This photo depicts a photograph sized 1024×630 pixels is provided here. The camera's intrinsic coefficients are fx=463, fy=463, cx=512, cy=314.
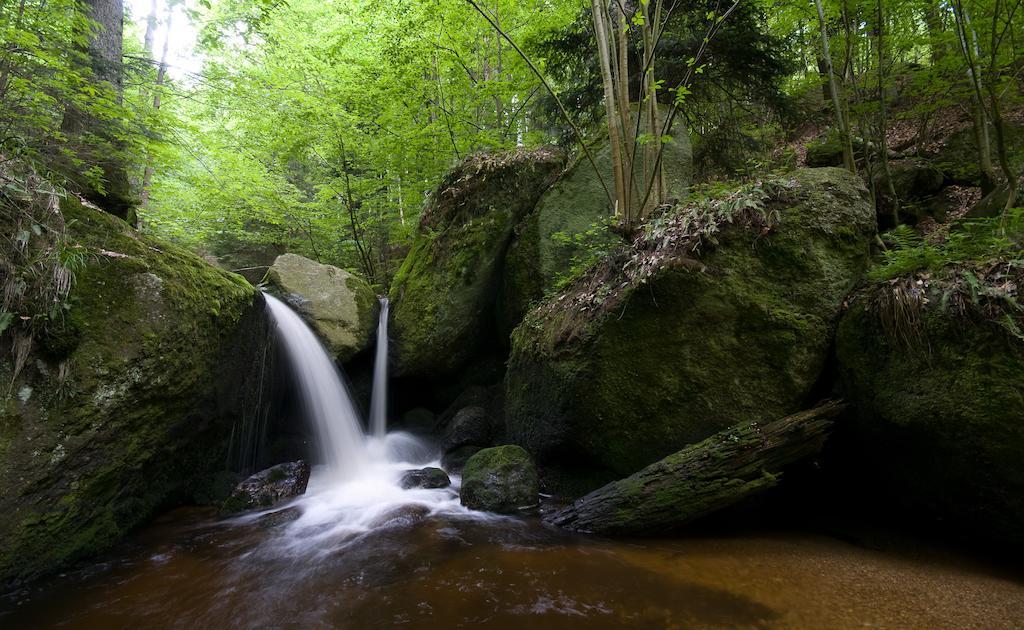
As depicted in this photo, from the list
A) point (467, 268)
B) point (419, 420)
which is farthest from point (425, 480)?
point (467, 268)

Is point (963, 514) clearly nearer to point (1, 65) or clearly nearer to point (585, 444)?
point (585, 444)

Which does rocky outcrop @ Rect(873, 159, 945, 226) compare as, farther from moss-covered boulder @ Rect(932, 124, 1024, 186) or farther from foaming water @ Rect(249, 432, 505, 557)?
foaming water @ Rect(249, 432, 505, 557)

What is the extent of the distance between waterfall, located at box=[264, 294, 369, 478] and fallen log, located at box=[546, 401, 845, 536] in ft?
15.0

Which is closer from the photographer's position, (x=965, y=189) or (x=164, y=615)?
(x=164, y=615)

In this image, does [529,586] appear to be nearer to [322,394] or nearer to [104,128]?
[322,394]

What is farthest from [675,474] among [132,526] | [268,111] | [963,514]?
[268,111]

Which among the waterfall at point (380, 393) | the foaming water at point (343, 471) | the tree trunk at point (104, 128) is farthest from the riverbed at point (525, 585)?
the tree trunk at point (104, 128)

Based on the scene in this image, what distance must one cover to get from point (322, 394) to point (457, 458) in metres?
2.47

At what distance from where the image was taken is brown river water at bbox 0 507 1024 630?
104 inches

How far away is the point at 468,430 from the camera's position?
6980mm

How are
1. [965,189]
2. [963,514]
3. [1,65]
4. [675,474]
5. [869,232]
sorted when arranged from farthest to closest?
[965,189] → [1,65] → [869,232] → [675,474] → [963,514]

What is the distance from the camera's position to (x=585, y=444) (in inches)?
196

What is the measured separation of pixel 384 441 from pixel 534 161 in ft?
17.9

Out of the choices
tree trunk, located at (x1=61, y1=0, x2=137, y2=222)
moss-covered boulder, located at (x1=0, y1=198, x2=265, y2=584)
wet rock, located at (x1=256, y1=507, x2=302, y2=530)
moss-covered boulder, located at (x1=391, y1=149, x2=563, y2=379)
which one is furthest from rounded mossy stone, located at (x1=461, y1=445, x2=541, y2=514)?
tree trunk, located at (x1=61, y1=0, x2=137, y2=222)
